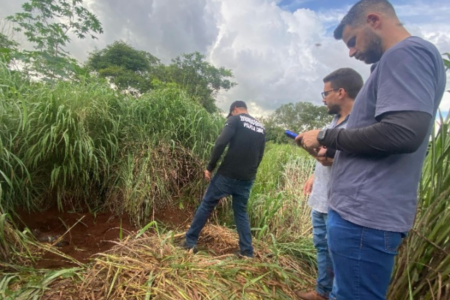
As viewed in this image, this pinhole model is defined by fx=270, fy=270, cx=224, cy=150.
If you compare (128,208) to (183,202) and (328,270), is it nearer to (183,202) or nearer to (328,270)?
(183,202)

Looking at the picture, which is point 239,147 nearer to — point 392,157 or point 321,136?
point 321,136

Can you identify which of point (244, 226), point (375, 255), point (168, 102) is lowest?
point (244, 226)

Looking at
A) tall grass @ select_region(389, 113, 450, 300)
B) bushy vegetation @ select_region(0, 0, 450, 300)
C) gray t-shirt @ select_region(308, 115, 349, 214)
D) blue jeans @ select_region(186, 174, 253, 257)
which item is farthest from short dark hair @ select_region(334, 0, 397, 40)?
blue jeans @ select_region(186, 174, 253, 257)

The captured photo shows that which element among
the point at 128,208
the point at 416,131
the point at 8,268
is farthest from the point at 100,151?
the point at 416,131

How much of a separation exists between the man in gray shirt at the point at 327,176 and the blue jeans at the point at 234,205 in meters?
0.73

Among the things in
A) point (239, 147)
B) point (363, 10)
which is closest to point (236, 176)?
point (239, 147)

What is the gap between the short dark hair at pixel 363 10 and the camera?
1.11m

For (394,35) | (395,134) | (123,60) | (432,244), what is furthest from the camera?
(123,60)

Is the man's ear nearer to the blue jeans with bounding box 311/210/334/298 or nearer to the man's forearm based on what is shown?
the man's forearm

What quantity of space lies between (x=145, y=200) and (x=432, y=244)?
8.63ft

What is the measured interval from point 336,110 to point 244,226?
→ 1.41 m

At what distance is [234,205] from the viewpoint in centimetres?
279

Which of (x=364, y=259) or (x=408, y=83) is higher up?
(x=408, y=83)

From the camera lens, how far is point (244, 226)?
2.71 m
